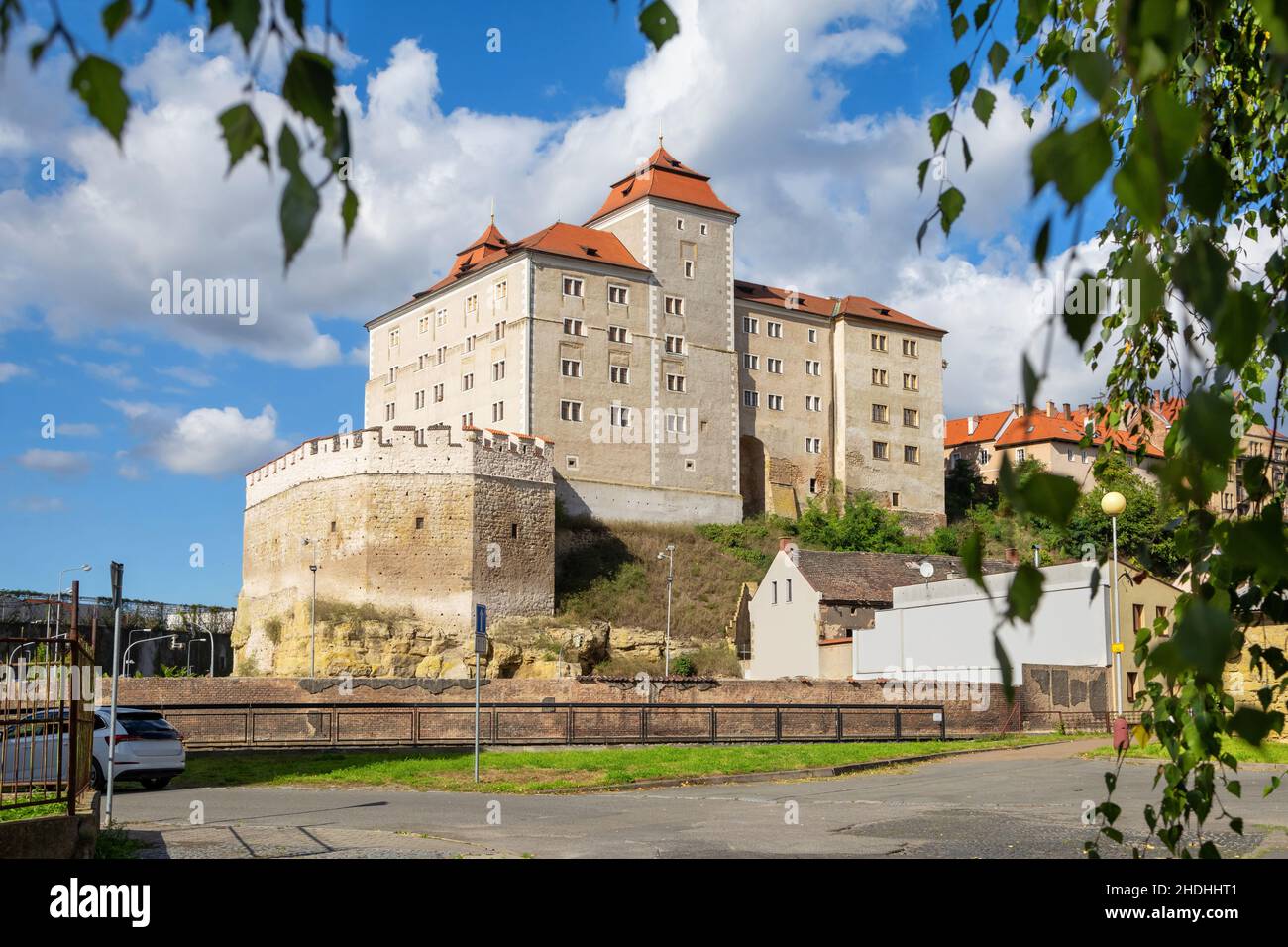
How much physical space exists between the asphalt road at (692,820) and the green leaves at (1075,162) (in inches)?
398

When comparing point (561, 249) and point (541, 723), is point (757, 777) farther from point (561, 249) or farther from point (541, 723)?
point (561, 249)

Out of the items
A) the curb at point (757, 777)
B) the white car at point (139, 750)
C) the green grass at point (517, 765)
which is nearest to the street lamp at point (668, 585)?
the green grass at point (517, 765)

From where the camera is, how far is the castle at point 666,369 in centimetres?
7431

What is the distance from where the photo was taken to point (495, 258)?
81.7m

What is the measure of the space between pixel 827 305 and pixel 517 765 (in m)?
70.3

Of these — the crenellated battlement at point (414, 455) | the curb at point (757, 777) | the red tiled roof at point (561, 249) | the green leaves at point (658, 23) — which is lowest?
the curb at point (757, 777)

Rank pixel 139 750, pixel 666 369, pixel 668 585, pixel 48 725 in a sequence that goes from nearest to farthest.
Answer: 1. pixel 48 725
2. pixel 139 750
3. pixel 668 585
4. pixel 666 369

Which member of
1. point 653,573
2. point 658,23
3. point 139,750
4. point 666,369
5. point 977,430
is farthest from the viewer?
point 977,430

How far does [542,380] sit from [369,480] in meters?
14.8

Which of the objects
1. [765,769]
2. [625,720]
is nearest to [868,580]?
[625,720]

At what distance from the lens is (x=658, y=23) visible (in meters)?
2.61

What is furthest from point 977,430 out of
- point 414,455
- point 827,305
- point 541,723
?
point 541,723

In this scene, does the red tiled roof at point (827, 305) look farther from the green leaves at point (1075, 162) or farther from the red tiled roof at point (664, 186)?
the green leaves at point (1075, 162)

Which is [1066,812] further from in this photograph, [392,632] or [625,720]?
[392,632]
